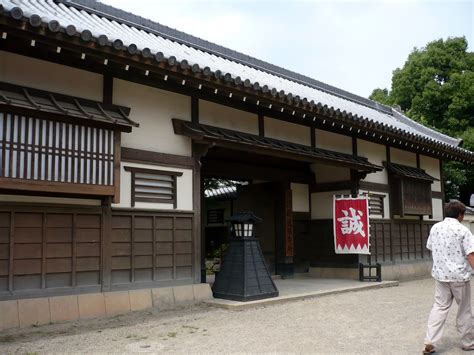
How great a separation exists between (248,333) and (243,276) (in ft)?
7.39

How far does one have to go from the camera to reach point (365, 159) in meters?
12.6

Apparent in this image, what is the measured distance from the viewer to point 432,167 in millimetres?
16125

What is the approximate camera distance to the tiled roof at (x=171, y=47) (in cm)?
631

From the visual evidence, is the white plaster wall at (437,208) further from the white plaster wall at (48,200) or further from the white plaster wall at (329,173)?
the white plaster wall at (48,200)

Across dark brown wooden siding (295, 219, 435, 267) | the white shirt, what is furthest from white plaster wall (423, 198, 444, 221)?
the white shirt

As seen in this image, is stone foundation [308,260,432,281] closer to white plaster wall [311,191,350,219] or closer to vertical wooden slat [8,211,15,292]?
white plaster wall [311,191,350,219]

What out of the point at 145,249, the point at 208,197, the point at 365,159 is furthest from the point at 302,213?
the point at 145,249

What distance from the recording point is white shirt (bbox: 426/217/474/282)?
17.0 ft

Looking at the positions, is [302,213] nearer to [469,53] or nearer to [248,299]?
[248,299]

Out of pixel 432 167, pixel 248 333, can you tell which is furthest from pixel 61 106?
pixel 432 167

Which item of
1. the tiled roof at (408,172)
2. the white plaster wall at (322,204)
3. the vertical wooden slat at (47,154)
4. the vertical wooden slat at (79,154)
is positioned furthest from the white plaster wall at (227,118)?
the tiled roof at (408,172)

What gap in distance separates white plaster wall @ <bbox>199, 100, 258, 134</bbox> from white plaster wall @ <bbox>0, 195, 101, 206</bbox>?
2.73 metres

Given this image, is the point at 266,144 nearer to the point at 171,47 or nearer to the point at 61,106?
the point at 171,47

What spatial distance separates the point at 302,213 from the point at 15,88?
886cm
